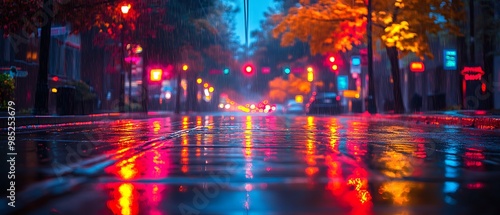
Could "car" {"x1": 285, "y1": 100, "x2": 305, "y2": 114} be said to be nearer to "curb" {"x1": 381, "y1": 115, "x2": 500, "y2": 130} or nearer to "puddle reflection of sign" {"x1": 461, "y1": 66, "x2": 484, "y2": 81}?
"curb" {"x1": 381, "y1": 115, "x2": 500, "y2": 130}

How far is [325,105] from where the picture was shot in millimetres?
47500

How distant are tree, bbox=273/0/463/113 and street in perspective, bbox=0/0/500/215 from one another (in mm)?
94

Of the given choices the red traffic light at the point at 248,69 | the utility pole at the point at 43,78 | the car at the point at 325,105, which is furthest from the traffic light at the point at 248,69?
the utility pole at the point at 43,78

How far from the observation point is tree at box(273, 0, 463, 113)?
2828 cm

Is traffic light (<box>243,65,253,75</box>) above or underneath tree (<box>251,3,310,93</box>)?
underneath

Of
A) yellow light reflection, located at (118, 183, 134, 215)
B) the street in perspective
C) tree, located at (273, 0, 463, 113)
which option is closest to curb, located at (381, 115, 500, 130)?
the street in perspective

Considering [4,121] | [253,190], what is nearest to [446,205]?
[253,190]

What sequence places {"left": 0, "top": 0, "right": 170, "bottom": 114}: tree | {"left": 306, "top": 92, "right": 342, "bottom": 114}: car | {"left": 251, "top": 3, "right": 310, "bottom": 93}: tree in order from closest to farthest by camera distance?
{"left": 0, "top": 0, "right": 170, "bottom": 114}: tree, {"left": 306, "top": 92, "right": 342, "bottom": 114}: car, {"left": 251, "top": 3, "right": 310, "bottom": 93}: tree

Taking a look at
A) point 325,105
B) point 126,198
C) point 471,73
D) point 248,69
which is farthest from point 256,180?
point 248,69

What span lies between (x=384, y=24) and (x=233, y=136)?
20281mm

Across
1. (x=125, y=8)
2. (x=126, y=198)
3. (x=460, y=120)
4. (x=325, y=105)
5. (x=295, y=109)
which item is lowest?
(x=126, y=198)

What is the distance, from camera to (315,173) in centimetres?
768

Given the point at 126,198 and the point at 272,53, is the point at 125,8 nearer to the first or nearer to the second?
the point at 126,198

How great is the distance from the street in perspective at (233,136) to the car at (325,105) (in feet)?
0.55
